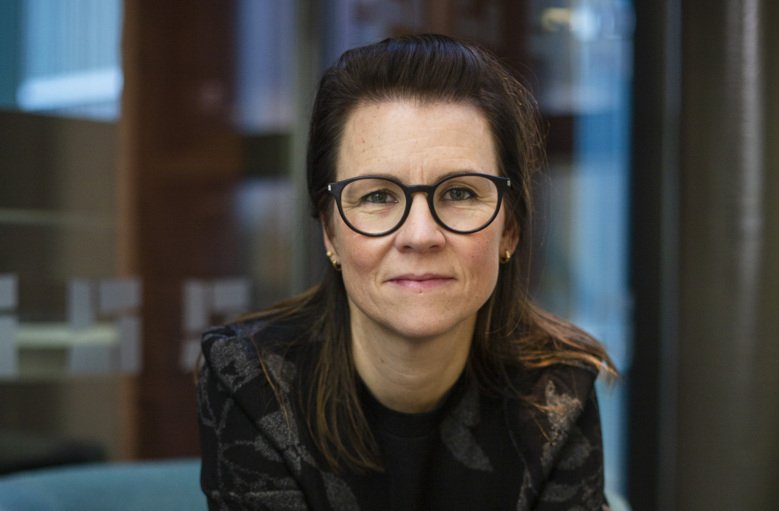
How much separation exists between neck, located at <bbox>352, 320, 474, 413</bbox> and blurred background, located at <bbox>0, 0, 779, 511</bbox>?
429 millimetres

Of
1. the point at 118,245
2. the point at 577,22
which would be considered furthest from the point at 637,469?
the point at 118,245

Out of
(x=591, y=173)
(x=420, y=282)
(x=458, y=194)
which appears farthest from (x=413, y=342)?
(x=591, y=173)

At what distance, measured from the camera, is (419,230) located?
1382 mm

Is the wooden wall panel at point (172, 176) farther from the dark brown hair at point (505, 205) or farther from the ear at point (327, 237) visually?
the ear at point (327, 237)

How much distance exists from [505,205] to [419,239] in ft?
0.77

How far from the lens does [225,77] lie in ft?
10.7

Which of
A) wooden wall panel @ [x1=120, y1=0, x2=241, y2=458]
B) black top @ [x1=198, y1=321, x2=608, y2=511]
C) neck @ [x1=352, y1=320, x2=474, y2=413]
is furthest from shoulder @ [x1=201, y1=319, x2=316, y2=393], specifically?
wooden wall panel @ [x1=120, y1=0, x2=241, y2=458]

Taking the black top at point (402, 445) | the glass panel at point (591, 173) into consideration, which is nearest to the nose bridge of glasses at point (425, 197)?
the black top at point (402, 445)

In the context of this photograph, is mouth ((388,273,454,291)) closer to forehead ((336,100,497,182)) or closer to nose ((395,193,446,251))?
nose ((395,193,446,251))

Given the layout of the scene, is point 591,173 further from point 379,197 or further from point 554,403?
point 379,197

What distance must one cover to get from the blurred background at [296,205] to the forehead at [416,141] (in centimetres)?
38

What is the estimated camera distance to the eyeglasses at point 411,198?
1.42 m

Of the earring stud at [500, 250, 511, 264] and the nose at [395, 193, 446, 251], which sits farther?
the earring stud at [500, 250, 511, 264]

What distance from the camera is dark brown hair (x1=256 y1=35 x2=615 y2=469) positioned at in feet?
4.92
